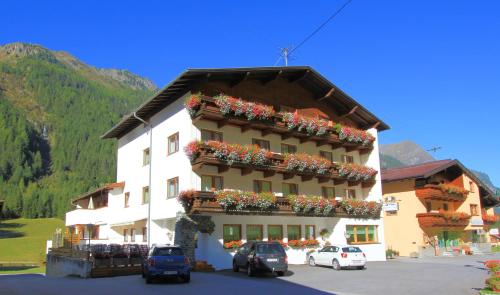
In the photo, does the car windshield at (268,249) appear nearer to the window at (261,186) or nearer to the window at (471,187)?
the window at (261,186)

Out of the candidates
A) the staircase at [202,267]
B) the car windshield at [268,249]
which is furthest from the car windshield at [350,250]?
the staircase at [202,267]

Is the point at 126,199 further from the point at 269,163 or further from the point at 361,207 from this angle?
the point at 361,207

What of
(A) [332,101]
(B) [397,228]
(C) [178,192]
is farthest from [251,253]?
(B) [397,228]

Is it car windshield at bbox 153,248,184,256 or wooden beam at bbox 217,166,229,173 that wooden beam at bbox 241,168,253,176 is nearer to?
wooden beam at bbox 217,166,229,173

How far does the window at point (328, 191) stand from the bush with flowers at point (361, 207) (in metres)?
1.78

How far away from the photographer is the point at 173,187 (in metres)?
29.2

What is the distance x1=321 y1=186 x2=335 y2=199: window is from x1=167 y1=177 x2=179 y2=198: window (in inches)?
479

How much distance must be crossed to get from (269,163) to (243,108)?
158 inches

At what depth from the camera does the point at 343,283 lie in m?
20.5

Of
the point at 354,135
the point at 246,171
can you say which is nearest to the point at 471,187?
the point at 354,135

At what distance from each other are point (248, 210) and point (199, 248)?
3667 millimetres

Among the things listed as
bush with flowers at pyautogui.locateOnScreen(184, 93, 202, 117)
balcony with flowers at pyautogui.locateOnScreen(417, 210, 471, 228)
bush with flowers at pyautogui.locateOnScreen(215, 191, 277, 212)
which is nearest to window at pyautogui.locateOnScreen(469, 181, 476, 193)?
balcony with flowers at pyautogui.locateOnScreen(417, 210, 471, 228)

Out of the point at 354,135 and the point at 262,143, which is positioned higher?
the point at 354,135

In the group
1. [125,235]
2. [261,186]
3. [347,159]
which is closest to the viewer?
[261,186]
